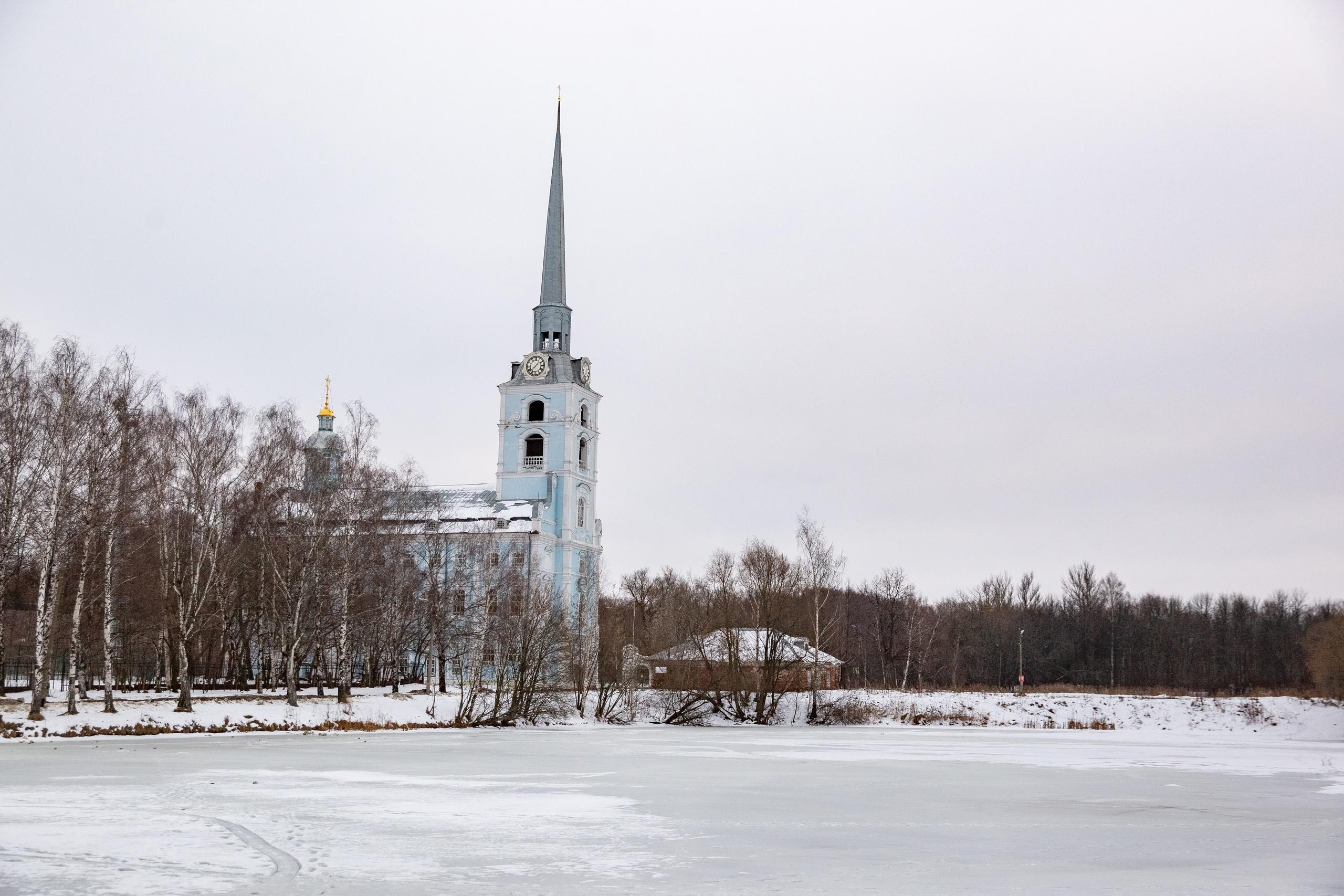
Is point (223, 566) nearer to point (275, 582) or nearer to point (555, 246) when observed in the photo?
point (275, 582)

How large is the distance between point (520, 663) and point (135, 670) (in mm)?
25867

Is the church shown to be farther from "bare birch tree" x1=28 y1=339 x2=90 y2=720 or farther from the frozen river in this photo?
the frozen river

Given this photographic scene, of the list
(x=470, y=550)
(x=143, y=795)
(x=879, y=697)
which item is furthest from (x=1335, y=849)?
(x=470, y=550)

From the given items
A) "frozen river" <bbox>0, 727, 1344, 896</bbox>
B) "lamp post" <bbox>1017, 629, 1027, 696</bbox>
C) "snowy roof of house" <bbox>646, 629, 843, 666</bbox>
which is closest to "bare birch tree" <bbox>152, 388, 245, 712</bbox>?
"frozen river" <bbox>0, 727, 1344, 896</bbox>

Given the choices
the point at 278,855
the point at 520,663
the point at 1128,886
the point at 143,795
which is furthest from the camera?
the point at 520,663

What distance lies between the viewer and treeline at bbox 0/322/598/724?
122 ft

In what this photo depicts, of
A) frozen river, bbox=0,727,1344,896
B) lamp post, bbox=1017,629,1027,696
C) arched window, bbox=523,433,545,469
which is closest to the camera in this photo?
frozen river, bbox=0,727,1344,896

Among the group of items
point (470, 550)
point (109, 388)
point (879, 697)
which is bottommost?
point (879, 697)

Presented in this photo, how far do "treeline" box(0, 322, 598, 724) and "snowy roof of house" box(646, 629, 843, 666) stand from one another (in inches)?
202

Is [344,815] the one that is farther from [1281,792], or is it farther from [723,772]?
[1281,792]

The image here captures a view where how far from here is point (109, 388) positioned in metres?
39.6

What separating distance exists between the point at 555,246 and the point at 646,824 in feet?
270

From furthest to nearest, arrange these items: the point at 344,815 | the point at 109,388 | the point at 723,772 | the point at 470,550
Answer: the point at 470,550
the point at 109,388
the point at 723,772
the point at 344,815

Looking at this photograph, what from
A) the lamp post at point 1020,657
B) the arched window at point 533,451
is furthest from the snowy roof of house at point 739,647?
the arched window at point 533,451
